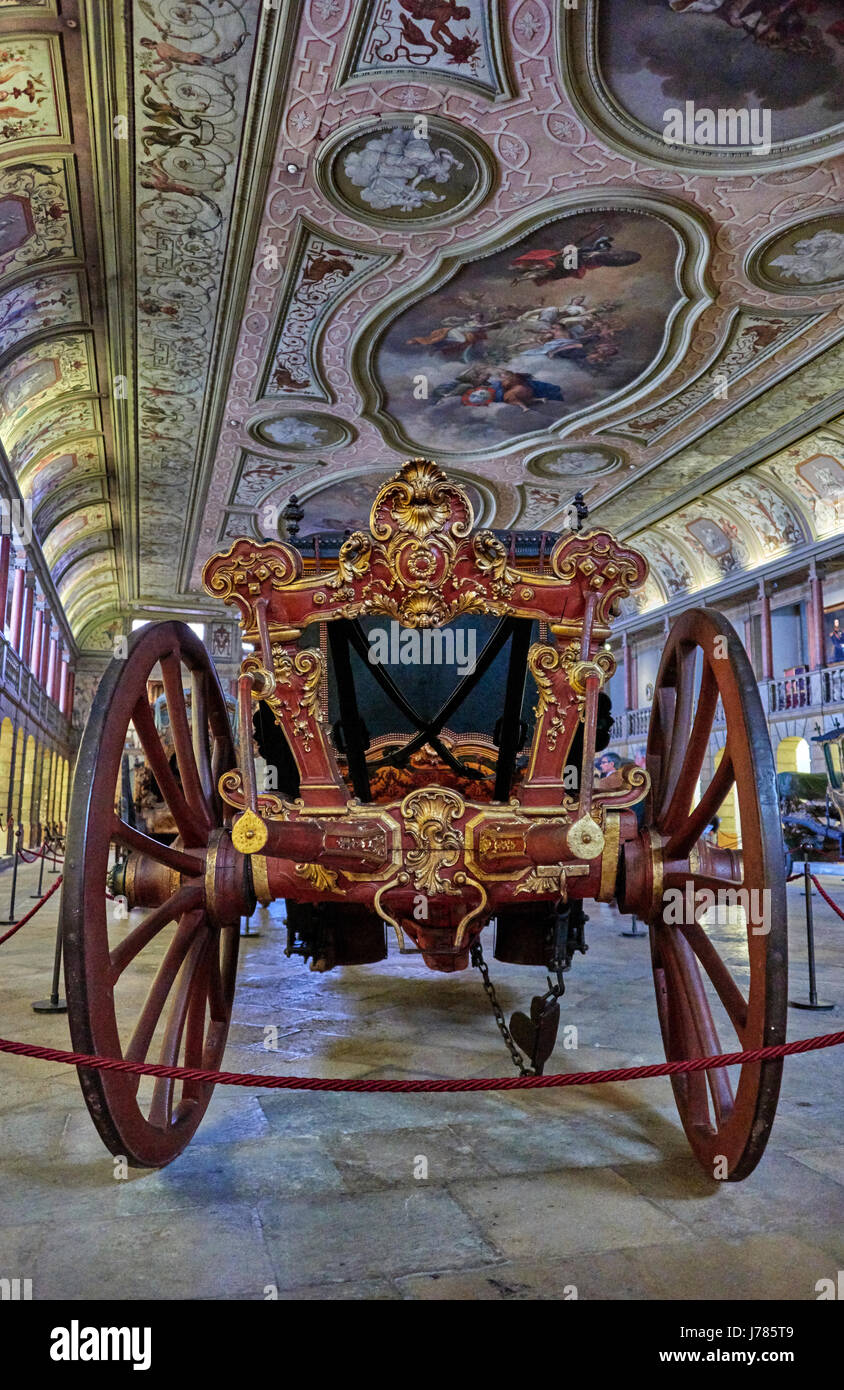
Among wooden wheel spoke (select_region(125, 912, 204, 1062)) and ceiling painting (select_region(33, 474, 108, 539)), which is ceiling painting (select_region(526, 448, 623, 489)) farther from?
wooden wheel spoke (select_region(125, 912, 204, 1062))

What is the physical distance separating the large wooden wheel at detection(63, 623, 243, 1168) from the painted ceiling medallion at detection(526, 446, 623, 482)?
573 inches

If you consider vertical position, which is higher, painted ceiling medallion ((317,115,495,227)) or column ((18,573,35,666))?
painted ceiling medallion ((317,115,495,227))

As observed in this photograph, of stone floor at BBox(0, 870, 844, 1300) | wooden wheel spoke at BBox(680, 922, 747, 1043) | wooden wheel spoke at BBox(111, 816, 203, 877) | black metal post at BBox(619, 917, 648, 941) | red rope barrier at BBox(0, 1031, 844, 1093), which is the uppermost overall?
wooden wheel spoke at BBox(111, 816, 203, 877)

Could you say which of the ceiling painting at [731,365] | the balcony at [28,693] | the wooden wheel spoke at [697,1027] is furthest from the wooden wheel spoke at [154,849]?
the balcony at [28,693]

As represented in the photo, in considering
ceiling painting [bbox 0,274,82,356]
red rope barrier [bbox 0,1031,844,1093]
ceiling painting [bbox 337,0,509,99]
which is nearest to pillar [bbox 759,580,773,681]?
ceiling painting [bbox 337,0,509,99]

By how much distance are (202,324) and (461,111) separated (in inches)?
191

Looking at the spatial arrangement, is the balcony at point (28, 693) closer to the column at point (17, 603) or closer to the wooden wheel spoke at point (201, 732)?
the column at point (17, 603)

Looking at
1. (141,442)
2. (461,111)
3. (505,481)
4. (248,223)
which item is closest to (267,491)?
(141,442)

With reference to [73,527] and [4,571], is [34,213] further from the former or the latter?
[73,527]

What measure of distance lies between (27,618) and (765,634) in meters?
17.0

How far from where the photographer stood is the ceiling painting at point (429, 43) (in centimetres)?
756

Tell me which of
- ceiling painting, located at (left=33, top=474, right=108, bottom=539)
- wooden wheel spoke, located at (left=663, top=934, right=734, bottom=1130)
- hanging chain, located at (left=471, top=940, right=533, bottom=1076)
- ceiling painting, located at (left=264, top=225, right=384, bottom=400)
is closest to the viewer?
wooden wheel spoke, located at (left=663, top=934, right=734, bottom=1130)

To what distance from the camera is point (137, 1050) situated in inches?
94.5

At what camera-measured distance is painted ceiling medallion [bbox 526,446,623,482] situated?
17.2 m
